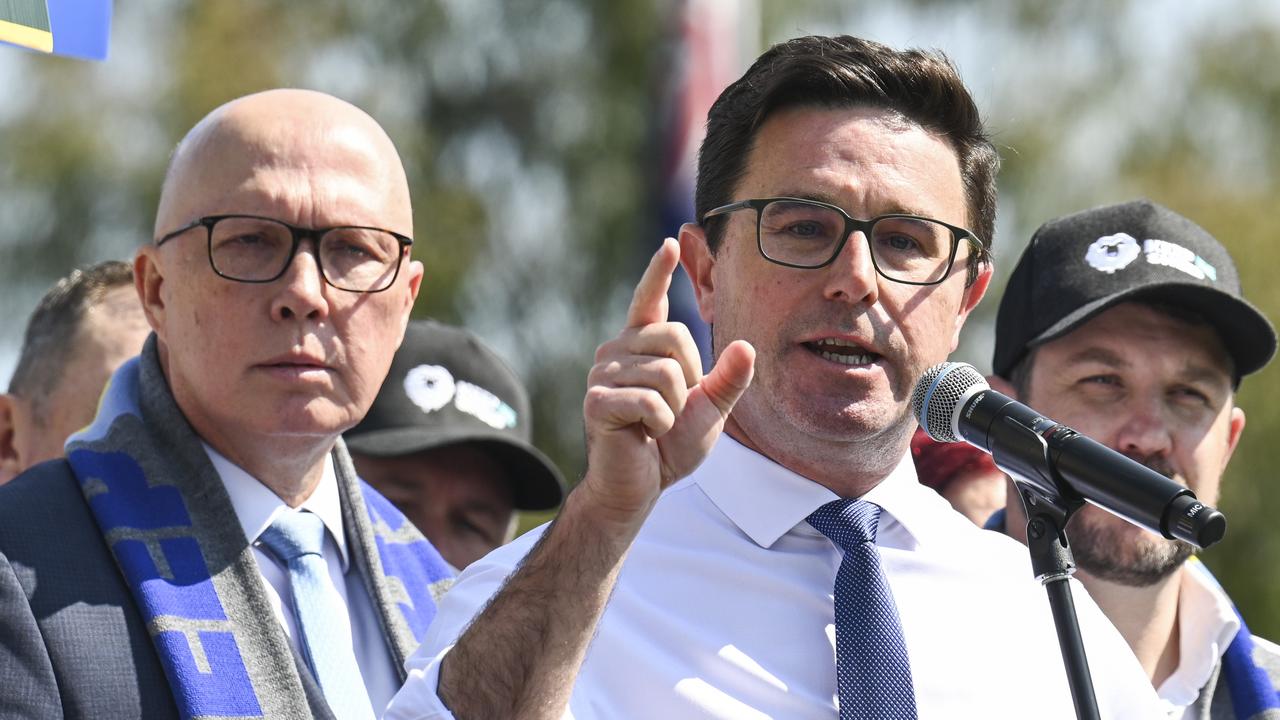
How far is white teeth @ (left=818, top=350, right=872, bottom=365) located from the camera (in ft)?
10.8

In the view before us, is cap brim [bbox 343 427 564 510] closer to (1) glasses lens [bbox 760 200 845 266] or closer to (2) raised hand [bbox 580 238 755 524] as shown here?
(1) glasses lens [bbox 760 200 845 266]

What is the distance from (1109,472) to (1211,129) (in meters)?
17.3

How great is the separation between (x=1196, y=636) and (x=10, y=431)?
128 inches

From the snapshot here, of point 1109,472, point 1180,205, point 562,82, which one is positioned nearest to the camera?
point 1109,472

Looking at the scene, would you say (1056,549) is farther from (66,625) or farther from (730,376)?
(66,625)

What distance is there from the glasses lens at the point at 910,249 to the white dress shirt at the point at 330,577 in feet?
4.37

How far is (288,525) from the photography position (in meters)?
3.70

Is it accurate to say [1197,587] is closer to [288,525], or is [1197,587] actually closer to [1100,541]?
[1100,541]

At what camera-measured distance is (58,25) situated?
3.48 metres

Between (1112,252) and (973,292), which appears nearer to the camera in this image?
(973,292)

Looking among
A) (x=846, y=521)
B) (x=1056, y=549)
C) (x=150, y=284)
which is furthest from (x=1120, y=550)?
(x=150, y=284)

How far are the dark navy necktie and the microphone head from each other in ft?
1.14

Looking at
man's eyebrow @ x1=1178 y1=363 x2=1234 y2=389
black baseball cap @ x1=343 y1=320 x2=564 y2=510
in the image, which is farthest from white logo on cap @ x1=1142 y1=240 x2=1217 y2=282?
black baseball cap @ x1=343 y1=320 x2=564 y2=510

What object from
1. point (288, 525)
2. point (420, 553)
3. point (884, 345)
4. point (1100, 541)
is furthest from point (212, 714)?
point (1100, 541)
